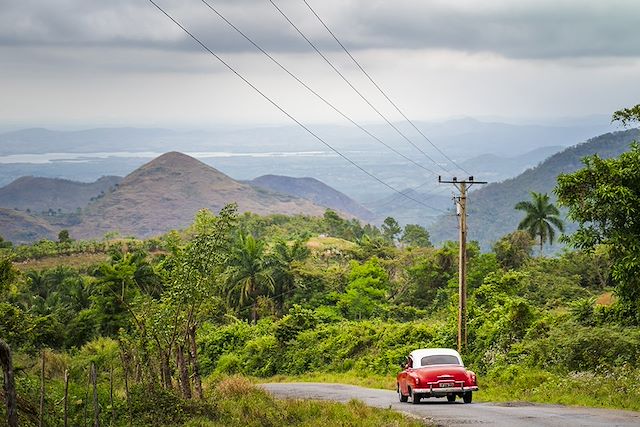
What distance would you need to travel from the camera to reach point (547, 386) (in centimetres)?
3034

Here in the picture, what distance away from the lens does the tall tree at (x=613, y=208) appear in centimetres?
Result: 2753

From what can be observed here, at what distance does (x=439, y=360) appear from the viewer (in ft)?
87.7

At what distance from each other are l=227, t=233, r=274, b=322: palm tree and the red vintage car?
1821 inches

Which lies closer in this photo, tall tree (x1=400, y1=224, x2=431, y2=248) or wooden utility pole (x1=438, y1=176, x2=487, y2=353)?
wooden utility pole (x1=438, y1=176, x2=487, y2=353)

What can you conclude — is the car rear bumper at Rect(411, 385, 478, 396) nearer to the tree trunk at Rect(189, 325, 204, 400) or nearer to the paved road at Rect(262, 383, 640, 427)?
the paved road at Rect(262, 383, 640, 427)

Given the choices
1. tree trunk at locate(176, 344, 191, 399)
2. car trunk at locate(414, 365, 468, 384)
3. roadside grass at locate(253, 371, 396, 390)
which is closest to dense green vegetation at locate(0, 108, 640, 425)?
tree trunk at locate(176, 344, 191, 399)

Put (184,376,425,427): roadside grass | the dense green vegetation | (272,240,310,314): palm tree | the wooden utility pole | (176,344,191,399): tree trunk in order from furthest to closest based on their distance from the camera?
(272,240,310,314): palm tree < the wooden utility pole < (176,344,191,399): tree trunk < the dense green vegetation < (184,376,425,427): roadside grass

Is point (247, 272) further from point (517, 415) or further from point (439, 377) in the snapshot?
point (517, 415)

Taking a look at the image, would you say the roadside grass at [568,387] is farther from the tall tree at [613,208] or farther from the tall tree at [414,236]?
the tall tree at [414,236]

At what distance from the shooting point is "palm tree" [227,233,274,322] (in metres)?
72.9

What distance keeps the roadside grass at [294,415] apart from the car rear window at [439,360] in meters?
4.17

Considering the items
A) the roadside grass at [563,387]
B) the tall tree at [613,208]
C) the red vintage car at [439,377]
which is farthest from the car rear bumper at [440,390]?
the tall tree at [613,208]

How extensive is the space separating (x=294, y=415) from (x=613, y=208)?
42.2 feet

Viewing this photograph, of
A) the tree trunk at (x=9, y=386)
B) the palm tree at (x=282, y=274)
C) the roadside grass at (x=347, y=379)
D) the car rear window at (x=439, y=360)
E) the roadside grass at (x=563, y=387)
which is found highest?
the palm tree at (x=282, y=274)
